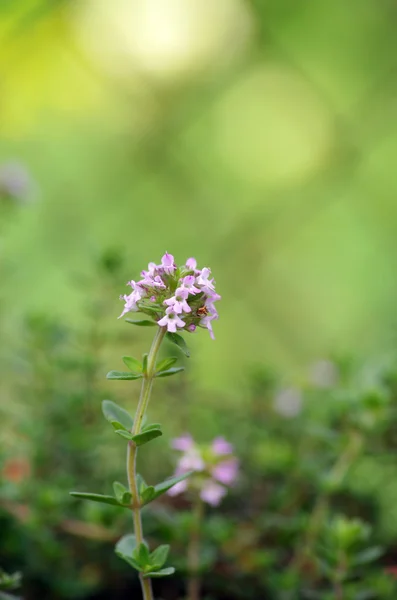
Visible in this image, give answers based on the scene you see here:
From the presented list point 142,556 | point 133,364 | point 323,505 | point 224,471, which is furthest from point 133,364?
point 323,505

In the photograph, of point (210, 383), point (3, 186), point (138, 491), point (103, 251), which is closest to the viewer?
point (138, 491)

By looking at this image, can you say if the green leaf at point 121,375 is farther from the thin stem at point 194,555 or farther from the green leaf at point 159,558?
the thin stem at point 194,555

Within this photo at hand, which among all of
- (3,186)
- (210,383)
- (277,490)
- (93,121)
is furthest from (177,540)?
(93,121)

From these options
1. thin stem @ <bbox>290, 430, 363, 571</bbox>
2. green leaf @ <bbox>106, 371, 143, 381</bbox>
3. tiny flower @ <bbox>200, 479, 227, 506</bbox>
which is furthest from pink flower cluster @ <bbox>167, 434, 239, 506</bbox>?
green leaf @ <bbox>106, 371, 143, 381</bbox>

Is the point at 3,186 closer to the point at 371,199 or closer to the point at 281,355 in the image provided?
the point at 281,355

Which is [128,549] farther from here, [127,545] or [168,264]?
[168,264]

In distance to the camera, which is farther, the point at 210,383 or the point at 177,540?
the point at 210,383

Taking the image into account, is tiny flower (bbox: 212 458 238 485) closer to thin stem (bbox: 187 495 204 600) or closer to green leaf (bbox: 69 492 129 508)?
thin stem (bbox: 187 495 204 600)
